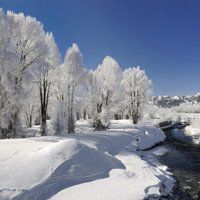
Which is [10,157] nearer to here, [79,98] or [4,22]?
[4,22]

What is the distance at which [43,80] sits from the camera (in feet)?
120

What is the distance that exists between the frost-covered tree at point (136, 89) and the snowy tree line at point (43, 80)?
5.33m

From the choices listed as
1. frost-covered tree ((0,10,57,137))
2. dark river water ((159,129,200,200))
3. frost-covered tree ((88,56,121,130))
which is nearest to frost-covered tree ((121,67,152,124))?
frost-covered tree ((88,56,121,130))

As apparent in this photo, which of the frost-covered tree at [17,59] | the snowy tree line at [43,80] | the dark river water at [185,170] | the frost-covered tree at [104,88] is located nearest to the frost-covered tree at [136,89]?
the snowy tree line at [43,80]

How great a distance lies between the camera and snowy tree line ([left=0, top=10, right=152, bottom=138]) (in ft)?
92.1

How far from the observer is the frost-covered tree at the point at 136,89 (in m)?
65.2

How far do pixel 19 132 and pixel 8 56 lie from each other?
743 centimetres

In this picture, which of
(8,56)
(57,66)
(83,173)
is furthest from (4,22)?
(83,173)

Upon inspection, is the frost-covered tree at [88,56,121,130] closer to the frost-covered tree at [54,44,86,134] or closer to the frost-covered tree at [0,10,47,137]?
the frost-covered tree at [54,44,86,134]

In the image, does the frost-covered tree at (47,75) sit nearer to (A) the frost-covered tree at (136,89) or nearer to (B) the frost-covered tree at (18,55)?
(B) the frost-covered tree at (18,55)

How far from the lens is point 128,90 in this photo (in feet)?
217

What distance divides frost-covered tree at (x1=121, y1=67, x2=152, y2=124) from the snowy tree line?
5328mm

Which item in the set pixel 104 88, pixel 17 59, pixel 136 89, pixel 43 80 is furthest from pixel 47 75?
pixel 136 89

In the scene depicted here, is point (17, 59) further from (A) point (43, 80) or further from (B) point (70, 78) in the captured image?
(B) point (70, 78)
